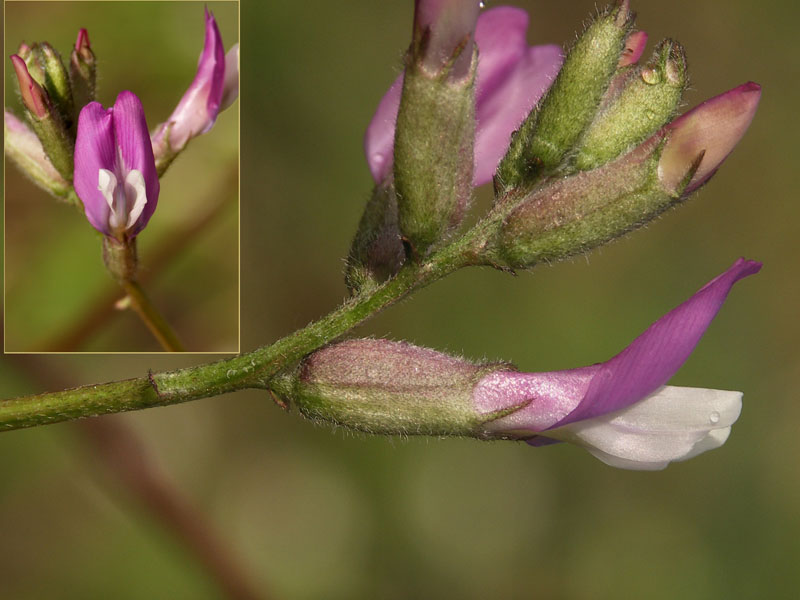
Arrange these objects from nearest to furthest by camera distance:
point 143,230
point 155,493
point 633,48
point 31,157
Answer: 1. point 633,48
2. point 31,157
3. point 143,230
4. point 155,493

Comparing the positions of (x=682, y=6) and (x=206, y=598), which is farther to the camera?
(x=682, y=6)

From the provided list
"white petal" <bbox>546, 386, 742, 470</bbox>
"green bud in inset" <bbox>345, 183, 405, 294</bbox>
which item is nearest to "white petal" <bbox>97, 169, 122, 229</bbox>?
"green bud in inset" <bbox>345, 183, 405, 294</bbox>

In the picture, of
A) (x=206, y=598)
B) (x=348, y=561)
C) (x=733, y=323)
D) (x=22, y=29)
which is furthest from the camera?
Result: (x=733, y=323)

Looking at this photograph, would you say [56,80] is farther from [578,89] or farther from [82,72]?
[578,89]

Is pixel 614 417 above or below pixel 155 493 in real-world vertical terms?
above

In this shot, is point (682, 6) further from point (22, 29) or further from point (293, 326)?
point (22, 29)

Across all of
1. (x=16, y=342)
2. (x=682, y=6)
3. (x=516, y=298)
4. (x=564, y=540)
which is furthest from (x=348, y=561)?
(x=682, y=6)

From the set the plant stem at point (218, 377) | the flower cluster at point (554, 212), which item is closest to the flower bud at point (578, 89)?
the flower cluster at point (554, 212)

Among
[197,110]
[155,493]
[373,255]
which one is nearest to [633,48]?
[373,255]
